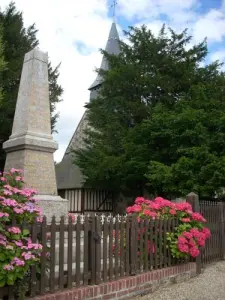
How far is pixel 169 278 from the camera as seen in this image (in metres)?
6.39

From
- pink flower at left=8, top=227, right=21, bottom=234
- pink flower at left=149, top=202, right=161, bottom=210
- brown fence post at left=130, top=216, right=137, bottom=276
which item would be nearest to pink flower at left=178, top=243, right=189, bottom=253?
pink flower at left=149, top=202, right=161, bottom=210

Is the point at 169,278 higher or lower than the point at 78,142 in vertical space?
lower

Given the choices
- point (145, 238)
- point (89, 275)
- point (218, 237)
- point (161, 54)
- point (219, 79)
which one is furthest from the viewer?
point (161, 54)

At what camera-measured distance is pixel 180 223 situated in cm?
704

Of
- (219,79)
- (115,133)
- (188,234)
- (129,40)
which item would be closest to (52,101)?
(115,133)

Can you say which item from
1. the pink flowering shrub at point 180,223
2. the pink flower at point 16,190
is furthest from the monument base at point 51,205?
the pink flower at point 16,190

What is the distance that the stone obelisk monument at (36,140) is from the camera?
661 centimetres

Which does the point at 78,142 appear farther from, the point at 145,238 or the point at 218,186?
the point at 145,238

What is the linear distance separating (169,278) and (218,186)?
7446 mm

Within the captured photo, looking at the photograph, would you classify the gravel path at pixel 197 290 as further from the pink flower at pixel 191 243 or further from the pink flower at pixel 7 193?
the pink flower at pixel 7 193

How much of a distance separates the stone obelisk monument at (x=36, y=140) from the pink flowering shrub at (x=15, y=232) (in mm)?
1975

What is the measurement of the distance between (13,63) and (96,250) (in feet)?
44.5

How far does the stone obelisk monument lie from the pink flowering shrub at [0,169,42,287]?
6.48ft

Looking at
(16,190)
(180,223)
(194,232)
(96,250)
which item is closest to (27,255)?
(16,190)
